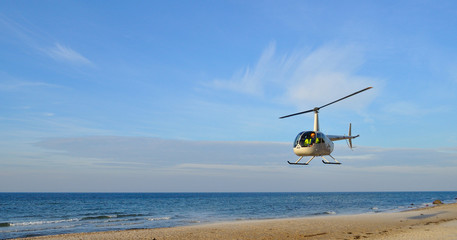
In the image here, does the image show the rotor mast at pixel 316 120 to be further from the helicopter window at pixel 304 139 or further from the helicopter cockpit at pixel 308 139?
the helicopter window at pixel 304 139

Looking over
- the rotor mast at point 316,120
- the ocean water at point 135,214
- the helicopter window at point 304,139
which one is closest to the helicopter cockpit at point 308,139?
the helicopter window at point 304,139

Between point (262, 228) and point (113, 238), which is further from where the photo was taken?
point (262, 228)

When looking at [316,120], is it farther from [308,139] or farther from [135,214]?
[135,214]

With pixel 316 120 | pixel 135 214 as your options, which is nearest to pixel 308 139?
pixel 316 120

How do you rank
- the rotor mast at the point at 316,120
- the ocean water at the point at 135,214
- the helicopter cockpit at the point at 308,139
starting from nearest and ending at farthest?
the helicopter cockpit at the point at 308,139, the rotor mast at the point at 316,120, the ocean water at the point at 135,214

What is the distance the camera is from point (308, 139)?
21.8 metres

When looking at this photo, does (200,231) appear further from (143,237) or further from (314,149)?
(314,149)

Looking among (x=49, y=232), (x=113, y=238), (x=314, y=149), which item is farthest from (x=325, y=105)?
(x=49, y=232)

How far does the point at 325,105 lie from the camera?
74.6 feet

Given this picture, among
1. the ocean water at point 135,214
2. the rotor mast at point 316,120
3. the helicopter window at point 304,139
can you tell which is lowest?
the ocean water at point 135,214

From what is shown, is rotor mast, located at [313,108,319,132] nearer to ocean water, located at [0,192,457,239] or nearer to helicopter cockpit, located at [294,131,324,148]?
helicopter cockpit, located at [294,131,324,148]

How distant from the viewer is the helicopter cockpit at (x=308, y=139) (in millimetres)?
21781

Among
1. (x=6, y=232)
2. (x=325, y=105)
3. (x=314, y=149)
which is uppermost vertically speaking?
(x=325, y=105)

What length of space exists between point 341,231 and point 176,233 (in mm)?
11558
